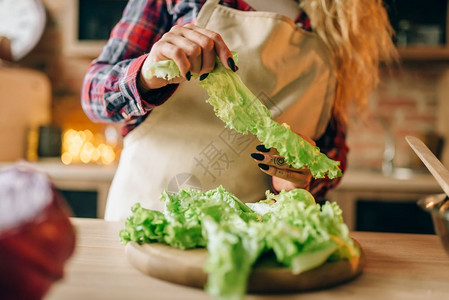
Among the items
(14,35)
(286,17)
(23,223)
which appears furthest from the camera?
(14,35)

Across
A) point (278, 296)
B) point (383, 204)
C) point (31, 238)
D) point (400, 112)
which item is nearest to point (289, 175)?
point (278, 296)

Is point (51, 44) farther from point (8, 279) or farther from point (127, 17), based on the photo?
point (8, 279)

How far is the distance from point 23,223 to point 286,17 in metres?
0.93

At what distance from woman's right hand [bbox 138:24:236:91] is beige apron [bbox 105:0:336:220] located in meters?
0.34

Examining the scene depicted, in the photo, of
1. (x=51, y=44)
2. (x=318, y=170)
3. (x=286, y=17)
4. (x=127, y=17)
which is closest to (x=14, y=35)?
(x=51, y=44)

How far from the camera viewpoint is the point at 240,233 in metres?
0.61

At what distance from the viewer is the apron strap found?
1.15 metres

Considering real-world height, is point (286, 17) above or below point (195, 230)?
above

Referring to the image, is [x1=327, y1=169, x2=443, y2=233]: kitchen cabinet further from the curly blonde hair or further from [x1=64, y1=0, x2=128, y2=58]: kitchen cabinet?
[x1=64, y1=0, x2=128, y2=58]: kitchen cabinet

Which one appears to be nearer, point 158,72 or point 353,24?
point 158,72

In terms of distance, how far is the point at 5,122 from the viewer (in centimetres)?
244

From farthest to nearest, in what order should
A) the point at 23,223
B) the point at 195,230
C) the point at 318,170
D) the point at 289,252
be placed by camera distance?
the point at 318,170
the point at 195,230
the point at 289,252
the point at 23,223

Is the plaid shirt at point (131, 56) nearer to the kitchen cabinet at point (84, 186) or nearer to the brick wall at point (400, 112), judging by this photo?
the kitchen cabinet at point (84, 186)

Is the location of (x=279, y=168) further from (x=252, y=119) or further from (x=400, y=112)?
(x=400, y=112)
